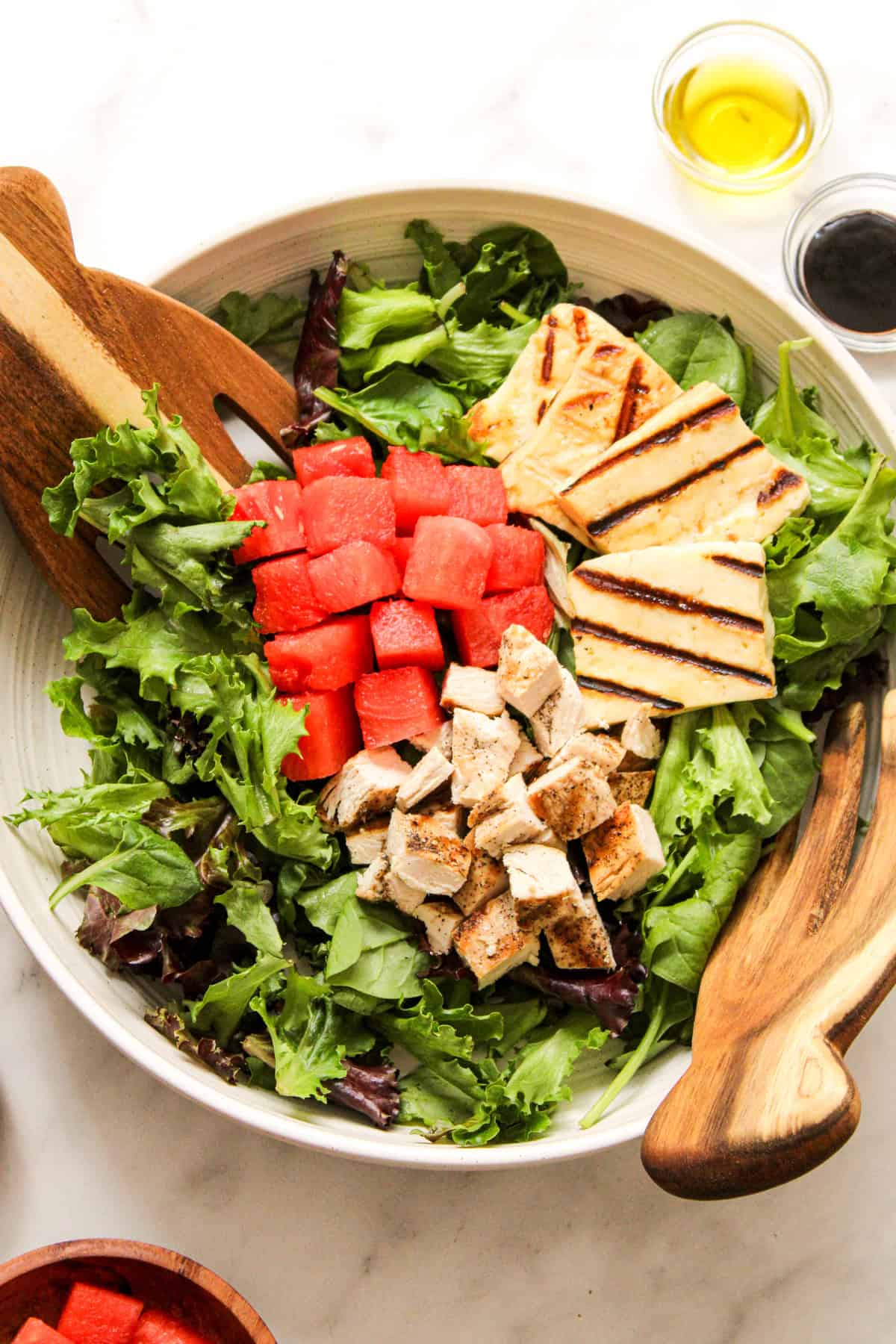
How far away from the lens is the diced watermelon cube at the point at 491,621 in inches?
110

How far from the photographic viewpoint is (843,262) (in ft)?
10.5

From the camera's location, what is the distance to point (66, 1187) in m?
2.86

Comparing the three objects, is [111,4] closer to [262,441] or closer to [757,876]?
[262,441]

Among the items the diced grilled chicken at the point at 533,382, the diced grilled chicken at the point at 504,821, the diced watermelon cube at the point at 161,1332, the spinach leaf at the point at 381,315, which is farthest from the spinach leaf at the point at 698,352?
the diced watermelon cube at the point at 161,1332

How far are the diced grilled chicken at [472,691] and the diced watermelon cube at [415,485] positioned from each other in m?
0.36

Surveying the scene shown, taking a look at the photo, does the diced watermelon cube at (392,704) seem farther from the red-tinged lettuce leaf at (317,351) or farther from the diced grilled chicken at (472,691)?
the red-tinged lettuce leaf at (317,351)

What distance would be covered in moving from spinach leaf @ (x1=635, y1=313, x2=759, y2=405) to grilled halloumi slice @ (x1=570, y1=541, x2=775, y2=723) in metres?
0.42

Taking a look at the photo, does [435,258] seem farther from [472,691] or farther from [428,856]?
[428,856]

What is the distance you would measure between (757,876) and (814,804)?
A: 7.8 inches

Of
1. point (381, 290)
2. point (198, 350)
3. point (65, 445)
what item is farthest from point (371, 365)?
point (65, 445)

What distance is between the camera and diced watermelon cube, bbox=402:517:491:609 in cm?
270

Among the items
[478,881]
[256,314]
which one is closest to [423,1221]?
[478,881]

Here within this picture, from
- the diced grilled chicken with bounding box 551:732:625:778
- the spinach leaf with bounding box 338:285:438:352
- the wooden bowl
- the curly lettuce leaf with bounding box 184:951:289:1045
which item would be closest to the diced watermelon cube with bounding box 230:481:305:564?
the spinach leaf with bounding box 338:285:438:352

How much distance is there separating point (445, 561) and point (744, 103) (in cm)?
164
